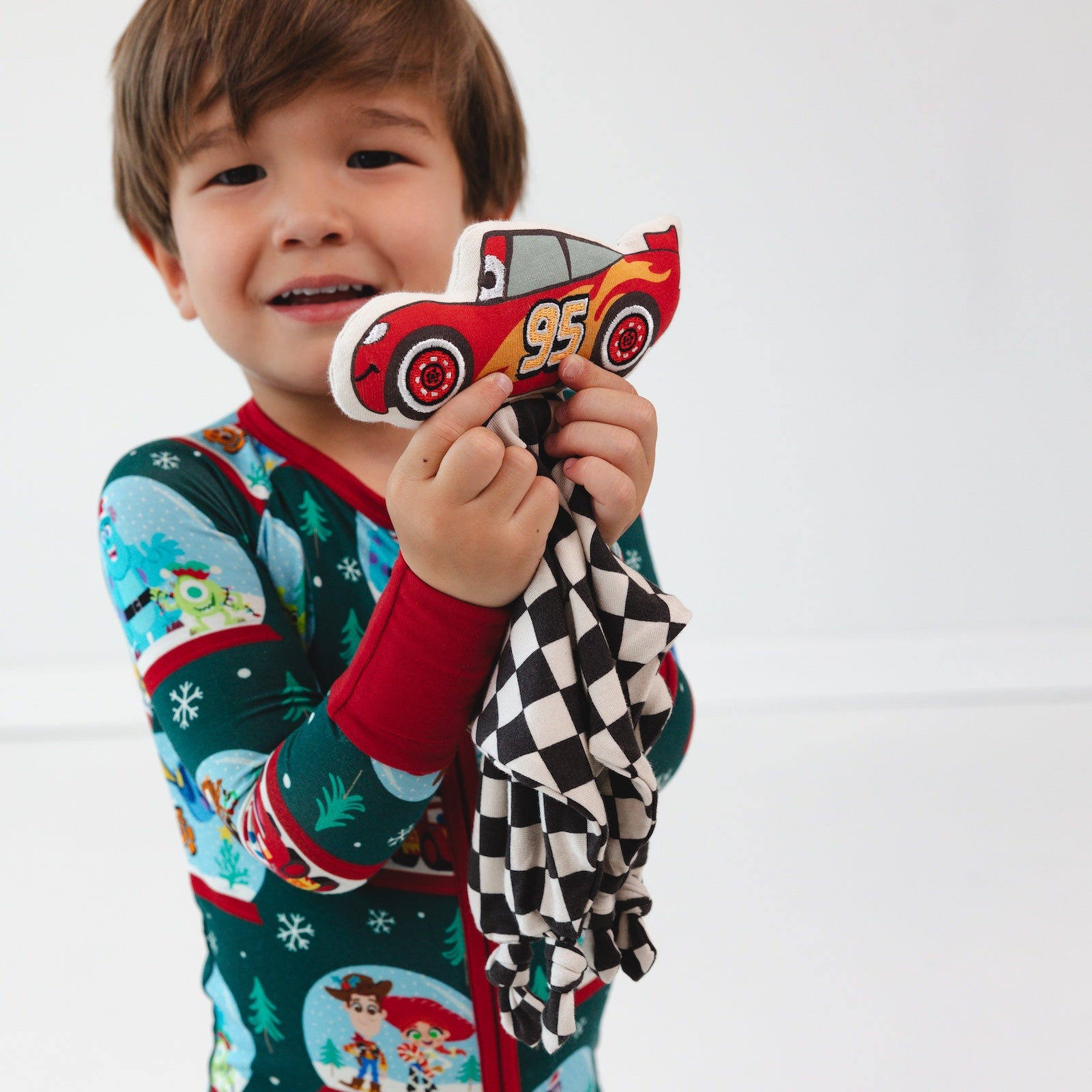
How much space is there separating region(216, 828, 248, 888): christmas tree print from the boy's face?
0.65 feet

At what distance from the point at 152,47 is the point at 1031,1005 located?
1002 millimetres

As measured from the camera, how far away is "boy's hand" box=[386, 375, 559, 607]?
1.19ft

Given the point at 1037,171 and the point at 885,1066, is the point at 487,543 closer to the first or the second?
the point at 885,1066

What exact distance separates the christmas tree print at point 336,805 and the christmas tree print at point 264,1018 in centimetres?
14

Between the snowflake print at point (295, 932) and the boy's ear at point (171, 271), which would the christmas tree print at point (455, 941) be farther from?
the boy's ear at point (171, 271)

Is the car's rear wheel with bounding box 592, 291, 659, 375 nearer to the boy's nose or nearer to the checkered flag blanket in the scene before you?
the checkered flag blanket

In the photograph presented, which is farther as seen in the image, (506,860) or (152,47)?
(152,47)

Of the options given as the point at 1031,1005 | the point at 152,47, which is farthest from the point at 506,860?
the point at 1031,1005

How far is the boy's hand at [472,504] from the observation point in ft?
1.19

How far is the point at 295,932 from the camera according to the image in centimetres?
50

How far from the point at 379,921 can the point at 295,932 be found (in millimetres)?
36

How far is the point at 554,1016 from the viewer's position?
405 millimetres

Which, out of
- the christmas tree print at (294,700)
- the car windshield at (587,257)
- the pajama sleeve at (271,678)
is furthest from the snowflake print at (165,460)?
the car windshield at (587,257)

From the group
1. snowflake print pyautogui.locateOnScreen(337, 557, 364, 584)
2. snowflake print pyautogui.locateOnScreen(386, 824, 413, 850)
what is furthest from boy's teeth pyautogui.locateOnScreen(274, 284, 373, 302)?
snowflake print pyautogui.locateOnScreen(386, 824, 413, 850)
